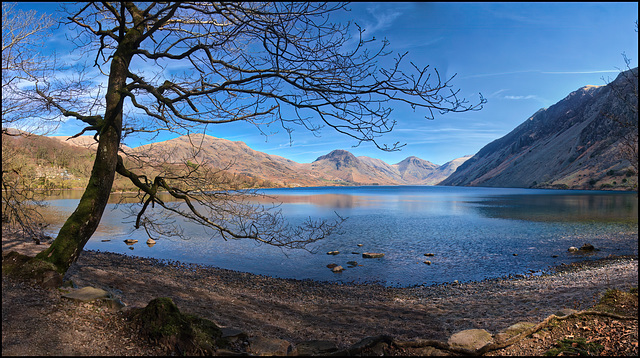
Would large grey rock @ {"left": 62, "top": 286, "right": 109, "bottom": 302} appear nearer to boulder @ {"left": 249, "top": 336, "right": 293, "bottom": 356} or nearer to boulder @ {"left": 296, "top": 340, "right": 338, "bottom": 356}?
boulder @ {"left": 249, "top": 336, "right": 293, "bottom": 356}

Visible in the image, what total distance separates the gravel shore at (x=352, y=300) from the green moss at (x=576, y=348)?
159 inches

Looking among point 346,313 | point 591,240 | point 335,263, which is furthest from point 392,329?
point 591,240

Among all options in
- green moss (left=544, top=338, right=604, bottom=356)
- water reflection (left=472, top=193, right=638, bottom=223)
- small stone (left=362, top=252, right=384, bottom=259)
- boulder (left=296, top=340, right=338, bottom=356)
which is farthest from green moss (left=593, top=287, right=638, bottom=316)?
water reflection (left=472, top=193, right=638, bottom=223)

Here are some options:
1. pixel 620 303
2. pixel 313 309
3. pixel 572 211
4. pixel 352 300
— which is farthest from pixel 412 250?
pixel 572 211

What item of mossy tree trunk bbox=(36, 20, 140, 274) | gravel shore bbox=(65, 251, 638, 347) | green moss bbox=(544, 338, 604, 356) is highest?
mossy tree trunk bbox=(36, 20, 140, 274)

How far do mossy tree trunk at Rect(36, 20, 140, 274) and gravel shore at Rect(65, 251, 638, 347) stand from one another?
8.00 feet

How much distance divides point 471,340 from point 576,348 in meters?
1.56

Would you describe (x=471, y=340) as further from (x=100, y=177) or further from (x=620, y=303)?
(x=100, y=177)

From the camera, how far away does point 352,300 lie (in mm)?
13906

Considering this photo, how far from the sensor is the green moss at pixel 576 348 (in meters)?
4.93

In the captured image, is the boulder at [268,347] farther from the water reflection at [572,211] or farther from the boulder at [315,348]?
the water reflection at [572,211]

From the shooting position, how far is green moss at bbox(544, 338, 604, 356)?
4926 millimetres

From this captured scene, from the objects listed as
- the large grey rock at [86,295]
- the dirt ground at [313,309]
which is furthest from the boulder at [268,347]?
the large grey rock at [86,295]

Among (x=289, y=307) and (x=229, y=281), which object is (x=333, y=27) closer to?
(x=289, y=307)
